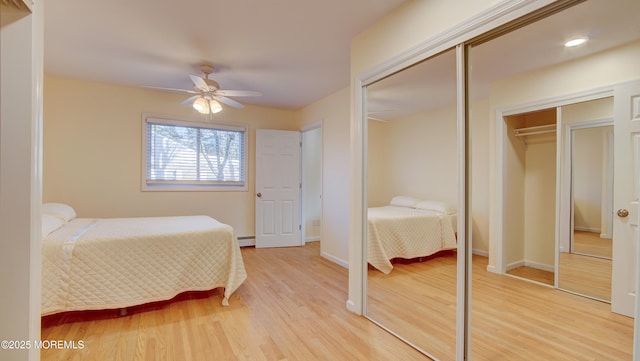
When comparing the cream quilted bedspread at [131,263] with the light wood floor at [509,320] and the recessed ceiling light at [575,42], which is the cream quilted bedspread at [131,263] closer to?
the light wood floor at [509,320]

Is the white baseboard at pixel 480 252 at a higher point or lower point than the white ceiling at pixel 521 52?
lower

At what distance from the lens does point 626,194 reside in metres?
1.26

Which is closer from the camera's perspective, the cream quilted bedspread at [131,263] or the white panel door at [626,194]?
the white panel door at [626,194]

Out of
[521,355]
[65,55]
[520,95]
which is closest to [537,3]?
[520,95]

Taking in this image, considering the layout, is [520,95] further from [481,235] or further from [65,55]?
[65,55]

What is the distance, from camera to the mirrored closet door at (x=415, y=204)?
1.87 meters

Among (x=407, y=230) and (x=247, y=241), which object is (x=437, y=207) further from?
(x=247, y=241)

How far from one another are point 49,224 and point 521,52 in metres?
3.67

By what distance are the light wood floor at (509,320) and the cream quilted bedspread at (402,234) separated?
125mm

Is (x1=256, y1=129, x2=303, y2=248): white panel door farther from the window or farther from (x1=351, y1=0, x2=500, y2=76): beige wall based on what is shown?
(x1=351, y1=0, x2=500, y2=76): beige wall

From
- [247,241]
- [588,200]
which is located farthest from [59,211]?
[588,200]

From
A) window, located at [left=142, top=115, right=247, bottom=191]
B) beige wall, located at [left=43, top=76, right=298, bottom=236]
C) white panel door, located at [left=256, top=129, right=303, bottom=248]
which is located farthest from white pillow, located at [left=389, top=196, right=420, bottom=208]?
beige wall, located at [left=43, top=76, right=298, bottom=236]

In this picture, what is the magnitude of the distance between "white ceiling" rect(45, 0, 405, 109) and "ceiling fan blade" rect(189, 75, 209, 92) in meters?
0.33

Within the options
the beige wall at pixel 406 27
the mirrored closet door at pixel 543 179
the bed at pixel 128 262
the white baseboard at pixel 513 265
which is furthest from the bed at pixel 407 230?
the bed at pixel 128 262
